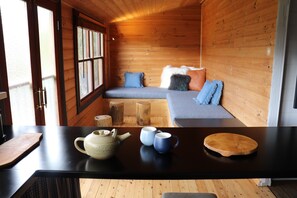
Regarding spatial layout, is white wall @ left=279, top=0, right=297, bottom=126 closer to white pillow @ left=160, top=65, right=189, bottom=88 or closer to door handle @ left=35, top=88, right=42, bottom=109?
door handle @ left=35, top=88, right=42, bottom=109

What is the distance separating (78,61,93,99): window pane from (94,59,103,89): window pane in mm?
384

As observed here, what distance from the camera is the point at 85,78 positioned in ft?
13.7

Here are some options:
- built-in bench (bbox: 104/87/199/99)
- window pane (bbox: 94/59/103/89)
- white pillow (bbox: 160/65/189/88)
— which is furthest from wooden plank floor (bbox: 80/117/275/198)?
white pillow (bbox: 160/65/189/88)

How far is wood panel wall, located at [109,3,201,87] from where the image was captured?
572 centimetres

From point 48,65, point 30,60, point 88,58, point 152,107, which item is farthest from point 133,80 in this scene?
point 30,60

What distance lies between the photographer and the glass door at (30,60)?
6.71ft

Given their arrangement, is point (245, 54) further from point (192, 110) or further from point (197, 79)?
point (197, 79)

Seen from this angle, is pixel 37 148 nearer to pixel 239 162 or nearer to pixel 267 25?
pixel 239 162

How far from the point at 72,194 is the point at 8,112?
2.55ft

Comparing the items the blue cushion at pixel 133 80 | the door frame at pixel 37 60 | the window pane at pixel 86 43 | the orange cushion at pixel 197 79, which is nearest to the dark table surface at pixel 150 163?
the door frame at pixel 37 60

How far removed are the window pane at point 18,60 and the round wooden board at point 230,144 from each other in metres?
1.56

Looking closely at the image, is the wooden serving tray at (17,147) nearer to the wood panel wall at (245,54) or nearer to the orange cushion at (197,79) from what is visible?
the wood panel wall at (245,54)

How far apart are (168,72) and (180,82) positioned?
48 centimetres

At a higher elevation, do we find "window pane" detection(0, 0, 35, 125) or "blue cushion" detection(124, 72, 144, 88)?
"window pane" detection(0, 0, 35, 125)
